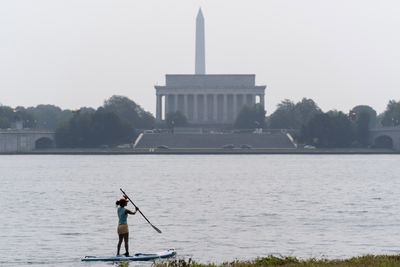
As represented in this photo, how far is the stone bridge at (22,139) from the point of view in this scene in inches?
6777

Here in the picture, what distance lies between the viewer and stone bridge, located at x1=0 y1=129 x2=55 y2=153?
565 feet

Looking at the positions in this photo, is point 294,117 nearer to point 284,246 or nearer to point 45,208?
point 45,208

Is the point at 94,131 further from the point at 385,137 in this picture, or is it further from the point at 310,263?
the point at 310,263

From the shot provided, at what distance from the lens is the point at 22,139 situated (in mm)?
175500

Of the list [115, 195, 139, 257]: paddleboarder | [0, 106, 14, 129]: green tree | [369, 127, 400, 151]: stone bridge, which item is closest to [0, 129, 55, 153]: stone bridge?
[0, 106, 14, 129]: green tree

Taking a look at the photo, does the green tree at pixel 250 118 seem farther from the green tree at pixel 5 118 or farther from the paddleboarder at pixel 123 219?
the paddleboarder at pixel 123 219

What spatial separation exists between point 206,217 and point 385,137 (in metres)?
128

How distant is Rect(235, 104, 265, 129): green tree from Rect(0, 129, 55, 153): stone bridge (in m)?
30.7

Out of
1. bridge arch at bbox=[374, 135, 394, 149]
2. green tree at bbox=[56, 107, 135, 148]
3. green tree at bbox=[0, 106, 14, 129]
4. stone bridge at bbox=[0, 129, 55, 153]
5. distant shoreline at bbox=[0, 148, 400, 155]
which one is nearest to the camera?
distant shoreline at bbox=[0, 148, 400, 155]

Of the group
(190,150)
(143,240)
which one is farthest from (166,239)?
(190,150)

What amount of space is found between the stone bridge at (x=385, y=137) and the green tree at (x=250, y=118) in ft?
68.0

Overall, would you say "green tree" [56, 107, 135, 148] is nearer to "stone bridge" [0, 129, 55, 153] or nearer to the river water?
"stone bridge" [0, 129, 55, 153]

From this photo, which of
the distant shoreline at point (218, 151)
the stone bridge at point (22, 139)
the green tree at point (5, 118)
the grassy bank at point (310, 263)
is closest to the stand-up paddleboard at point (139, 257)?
the grassy bank at point (310, 263)

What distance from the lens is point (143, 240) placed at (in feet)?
149
